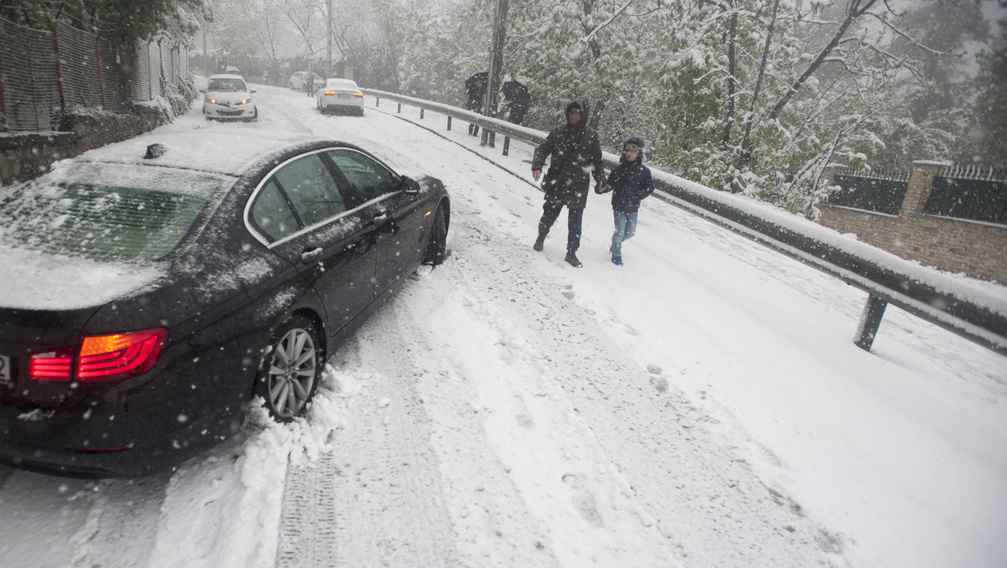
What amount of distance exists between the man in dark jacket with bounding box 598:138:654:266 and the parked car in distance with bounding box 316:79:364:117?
15.5m

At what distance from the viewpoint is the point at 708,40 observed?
11727mm

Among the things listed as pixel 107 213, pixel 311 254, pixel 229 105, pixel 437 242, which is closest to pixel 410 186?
pixel 437 242

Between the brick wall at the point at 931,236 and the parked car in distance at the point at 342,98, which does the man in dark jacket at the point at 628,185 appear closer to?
the brick wall at the point at 931,236

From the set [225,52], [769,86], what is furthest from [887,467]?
[225,52]

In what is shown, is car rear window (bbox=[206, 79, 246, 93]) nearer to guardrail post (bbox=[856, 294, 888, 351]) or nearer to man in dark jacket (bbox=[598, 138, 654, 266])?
man in dark jacket (bbox=[598, 138, 654, 266])

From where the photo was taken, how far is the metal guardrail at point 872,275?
11.4 ft

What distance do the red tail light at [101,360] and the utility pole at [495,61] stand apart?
13536mm

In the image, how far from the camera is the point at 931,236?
1297cm

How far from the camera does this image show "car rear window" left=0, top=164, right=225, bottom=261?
240 cm

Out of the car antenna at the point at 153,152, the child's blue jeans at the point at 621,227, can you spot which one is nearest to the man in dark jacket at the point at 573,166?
the child's blue jeans at the point at 621,227

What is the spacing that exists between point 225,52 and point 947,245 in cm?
6811

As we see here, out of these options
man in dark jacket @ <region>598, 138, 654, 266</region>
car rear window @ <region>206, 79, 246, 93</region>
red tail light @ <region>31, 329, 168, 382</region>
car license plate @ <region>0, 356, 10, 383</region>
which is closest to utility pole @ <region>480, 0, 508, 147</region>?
car rear window @ <region>206, 79, 246, 93</region>

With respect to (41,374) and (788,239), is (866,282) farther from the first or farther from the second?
(41,374)

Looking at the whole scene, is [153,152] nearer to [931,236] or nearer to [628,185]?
[628,185]
